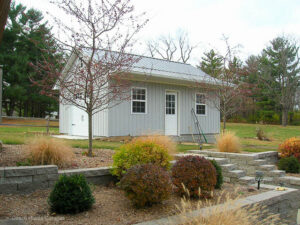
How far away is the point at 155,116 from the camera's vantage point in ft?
39.9

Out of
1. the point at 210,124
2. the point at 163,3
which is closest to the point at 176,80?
the point at 210,124

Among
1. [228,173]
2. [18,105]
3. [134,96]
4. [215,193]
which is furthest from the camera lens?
[18,105]

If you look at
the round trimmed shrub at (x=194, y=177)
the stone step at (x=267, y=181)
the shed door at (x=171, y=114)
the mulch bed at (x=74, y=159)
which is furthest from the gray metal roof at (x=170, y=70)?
the round trimmed shrub at (x=194, y=177)

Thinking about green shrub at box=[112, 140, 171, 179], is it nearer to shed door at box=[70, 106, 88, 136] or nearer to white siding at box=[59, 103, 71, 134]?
shed door at box=[70, 106, 88, 136]

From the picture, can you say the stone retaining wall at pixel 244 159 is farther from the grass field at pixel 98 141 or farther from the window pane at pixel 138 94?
the window pane at pixel 138 94

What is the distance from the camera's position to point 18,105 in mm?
24438

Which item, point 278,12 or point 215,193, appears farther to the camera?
point 278,12

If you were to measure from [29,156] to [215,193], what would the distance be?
3178mm

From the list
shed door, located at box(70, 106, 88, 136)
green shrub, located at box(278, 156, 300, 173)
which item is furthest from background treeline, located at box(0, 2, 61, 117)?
green shrub, located at box(278, 156, 300, 173)

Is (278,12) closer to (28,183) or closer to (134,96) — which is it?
(134,96)

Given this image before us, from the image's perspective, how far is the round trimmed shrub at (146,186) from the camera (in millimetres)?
3656

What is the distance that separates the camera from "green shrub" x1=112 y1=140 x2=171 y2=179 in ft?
15.3

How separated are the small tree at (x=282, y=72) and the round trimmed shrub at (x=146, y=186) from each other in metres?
27.0

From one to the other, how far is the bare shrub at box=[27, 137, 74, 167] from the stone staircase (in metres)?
2.63
